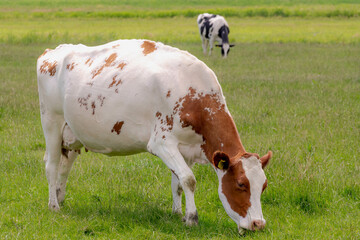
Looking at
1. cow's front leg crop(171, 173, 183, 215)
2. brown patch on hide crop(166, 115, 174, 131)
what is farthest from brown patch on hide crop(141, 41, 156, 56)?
cow's front leg crop(171, 173, 183, 215)

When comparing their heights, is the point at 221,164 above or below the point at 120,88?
below

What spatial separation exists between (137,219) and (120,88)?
1.32 meters

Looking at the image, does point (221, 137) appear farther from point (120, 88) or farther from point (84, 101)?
point (84, 101)

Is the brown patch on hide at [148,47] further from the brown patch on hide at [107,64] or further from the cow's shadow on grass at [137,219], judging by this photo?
the cow's shadow on grass at [137,219]

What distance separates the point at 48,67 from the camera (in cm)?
664

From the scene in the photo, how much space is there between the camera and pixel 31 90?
13977mm

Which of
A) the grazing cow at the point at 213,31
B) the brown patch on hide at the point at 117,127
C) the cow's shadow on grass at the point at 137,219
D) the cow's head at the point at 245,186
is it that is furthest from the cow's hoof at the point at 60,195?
the grazing cow at the point at 213,31

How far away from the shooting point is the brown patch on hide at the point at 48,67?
6.57m

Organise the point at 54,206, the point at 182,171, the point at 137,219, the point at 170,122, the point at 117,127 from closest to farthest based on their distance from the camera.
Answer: the point at 182,171
the point at 170,122
the point at 137,219
the point at 117,127
the point at 54,206

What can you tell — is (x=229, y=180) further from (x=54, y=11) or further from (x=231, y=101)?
(x=54, y=11)

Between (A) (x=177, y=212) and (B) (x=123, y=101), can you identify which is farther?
(A) (x=177, y=212)

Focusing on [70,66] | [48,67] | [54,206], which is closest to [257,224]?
[54,206]

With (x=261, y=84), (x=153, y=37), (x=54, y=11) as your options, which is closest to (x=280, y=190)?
(x=261, y=84)

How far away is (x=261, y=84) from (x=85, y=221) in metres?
9.92
